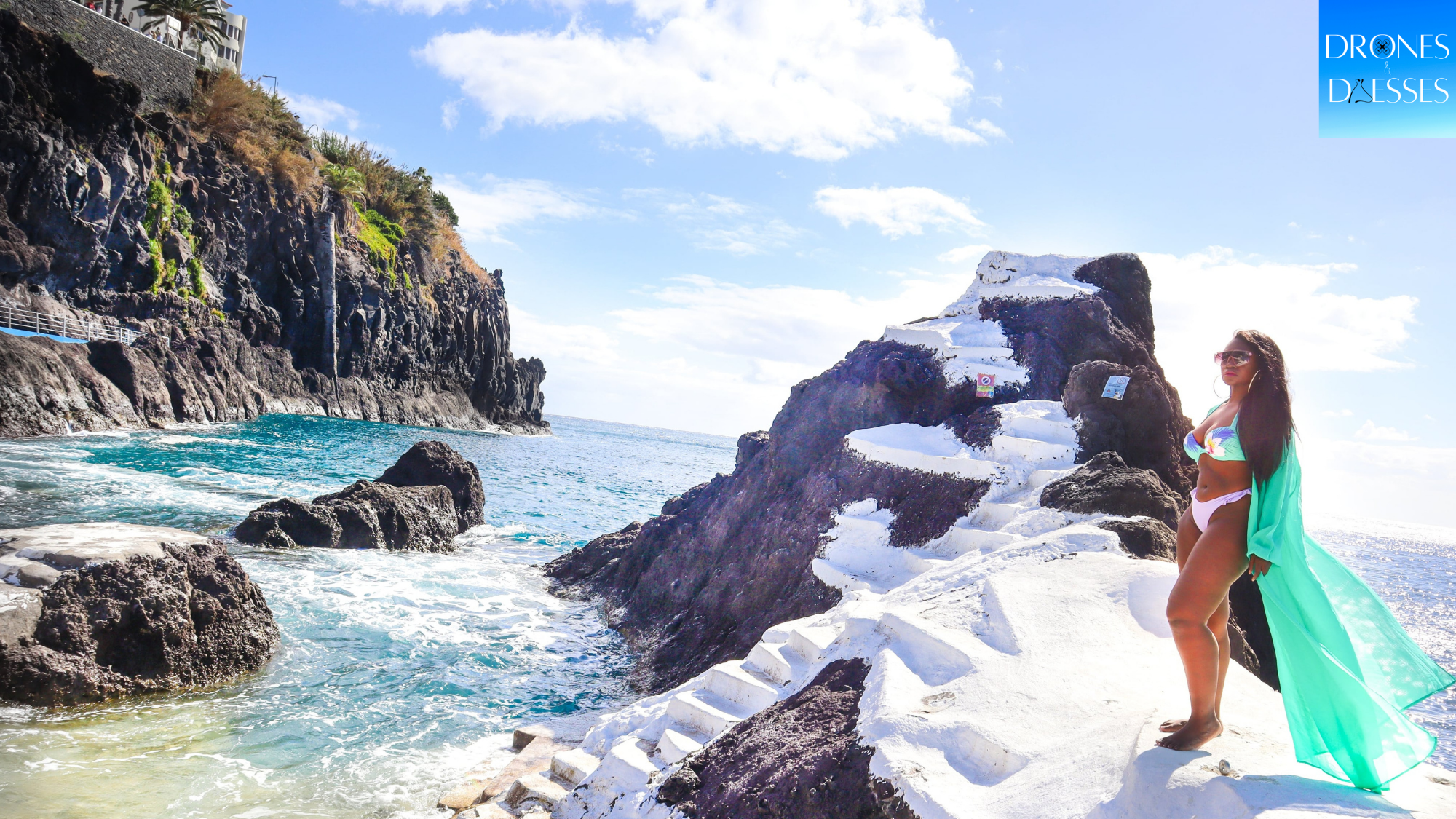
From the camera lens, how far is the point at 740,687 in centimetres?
491

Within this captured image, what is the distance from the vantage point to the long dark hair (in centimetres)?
284

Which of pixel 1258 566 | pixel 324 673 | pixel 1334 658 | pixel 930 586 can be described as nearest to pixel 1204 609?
pixel 1258 566

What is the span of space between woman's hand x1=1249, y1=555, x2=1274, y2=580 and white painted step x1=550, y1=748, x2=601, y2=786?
12.6 feet

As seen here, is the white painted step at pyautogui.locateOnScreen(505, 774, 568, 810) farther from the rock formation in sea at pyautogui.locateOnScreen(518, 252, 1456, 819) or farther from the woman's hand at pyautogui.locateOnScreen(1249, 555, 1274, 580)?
the woman's hand at pyautogui.locateOnScreen(1249, 555, 1274, 580)

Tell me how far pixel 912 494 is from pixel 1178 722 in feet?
14.8

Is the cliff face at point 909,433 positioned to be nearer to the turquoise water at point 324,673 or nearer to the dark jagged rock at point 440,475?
the turquoise water at point 324,673

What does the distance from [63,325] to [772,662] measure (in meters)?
31.8

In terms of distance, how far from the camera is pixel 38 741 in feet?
17.5

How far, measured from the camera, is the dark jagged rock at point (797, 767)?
128 inches

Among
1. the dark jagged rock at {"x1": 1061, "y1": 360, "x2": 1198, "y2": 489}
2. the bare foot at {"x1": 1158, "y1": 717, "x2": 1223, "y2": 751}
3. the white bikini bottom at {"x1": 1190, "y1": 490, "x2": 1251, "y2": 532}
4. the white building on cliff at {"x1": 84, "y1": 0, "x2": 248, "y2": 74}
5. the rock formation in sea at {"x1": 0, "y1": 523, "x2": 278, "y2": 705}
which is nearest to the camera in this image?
the bare foot at {"x1": 1158, "y1": 717, "x2": 1223, "y2": 751}

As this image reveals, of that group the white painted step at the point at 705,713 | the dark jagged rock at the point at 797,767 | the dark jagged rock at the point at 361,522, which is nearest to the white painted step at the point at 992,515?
the dark jagged rock at the point at 797,767

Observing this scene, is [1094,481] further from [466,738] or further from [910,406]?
[466,738]

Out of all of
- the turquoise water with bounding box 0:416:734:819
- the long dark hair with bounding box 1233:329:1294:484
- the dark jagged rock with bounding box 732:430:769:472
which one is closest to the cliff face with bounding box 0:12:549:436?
the turquoise water with bounding box 0:416:734:819

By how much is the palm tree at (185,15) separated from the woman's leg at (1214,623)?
4616cm
